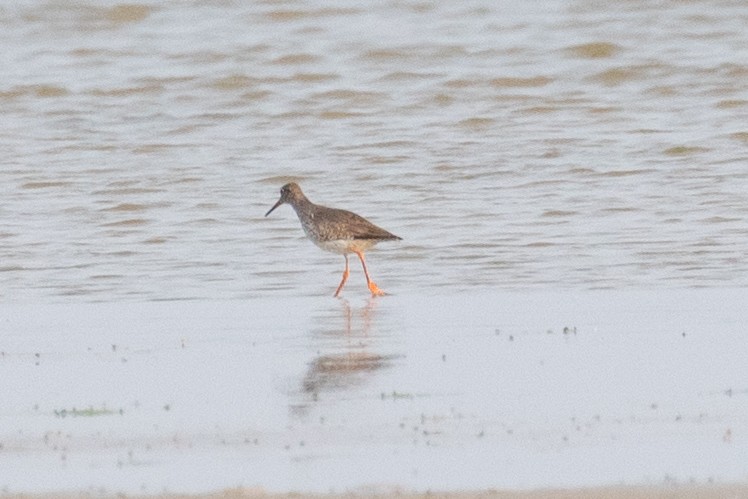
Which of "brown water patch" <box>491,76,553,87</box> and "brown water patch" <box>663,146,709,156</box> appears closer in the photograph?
"brown water patch" <box>663,146,709,156</box>

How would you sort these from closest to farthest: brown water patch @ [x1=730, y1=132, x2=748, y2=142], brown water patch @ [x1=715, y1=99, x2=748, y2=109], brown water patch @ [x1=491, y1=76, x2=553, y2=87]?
brown water patch @ [x1=730, y1=132, x2=748, y2=142], brown water patch @ [x1=715, y1=99, x2=748, y2=109], brown water patch @ [x1=491, y1=76, x2=553, y2=87]

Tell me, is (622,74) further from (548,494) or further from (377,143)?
(548,494)

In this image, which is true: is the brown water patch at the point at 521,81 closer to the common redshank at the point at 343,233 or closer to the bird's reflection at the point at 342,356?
the common redshank at the point at 343,233

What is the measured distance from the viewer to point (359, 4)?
2589 cm

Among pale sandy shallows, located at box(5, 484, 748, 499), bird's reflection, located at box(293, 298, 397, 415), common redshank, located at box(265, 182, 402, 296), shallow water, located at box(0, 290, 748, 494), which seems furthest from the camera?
common redshank, located at box(265, 182, 402, 296)

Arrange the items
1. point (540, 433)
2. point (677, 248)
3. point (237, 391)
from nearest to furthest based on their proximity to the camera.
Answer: point (540, 433)
point (237, 391)
point (677, 248)

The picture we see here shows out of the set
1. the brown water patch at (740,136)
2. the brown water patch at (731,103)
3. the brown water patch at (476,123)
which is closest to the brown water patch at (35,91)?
the brown water patch at (476,123)

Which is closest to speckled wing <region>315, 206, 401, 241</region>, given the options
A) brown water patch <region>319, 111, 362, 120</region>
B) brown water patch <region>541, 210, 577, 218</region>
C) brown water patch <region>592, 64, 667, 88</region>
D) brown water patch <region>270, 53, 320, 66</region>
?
brown water patch <region>541, 210, 577, 218</region>

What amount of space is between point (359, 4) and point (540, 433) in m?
19.8

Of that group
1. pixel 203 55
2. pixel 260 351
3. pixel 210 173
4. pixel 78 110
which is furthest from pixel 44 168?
pixel 260 351

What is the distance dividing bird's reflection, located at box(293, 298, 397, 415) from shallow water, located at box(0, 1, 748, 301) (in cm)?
127

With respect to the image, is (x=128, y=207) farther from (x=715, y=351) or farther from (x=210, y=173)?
(x=715, y=351)

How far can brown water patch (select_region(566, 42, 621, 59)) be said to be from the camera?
21641mm

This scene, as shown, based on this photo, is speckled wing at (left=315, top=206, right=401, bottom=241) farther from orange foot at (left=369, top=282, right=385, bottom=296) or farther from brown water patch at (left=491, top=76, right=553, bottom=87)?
brown water patch at (left=491, top=76, right=553, bottom=87)
